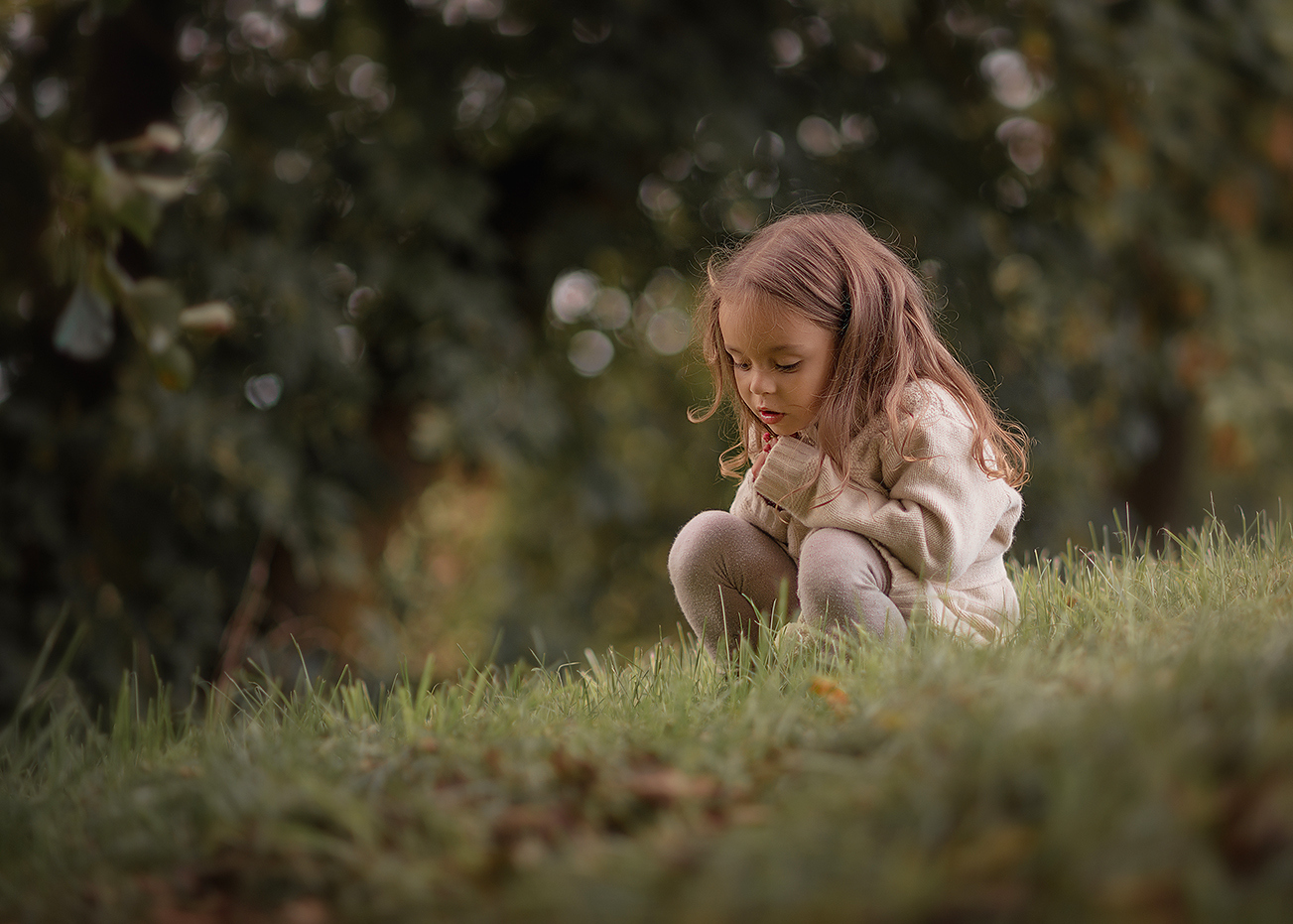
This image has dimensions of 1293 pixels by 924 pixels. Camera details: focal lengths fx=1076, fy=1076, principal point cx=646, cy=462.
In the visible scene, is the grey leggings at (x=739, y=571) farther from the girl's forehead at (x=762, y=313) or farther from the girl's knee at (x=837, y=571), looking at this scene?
the girl's forehead at (x=762, y=313)

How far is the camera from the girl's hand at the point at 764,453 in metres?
2.43

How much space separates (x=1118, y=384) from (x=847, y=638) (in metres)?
4.30

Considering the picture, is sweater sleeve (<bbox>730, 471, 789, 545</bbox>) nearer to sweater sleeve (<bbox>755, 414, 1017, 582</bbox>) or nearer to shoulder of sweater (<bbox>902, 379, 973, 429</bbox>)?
sweater sleeve (<bbox>755, 414, 1017, 582</bbox>)

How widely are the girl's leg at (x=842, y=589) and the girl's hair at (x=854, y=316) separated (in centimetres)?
19

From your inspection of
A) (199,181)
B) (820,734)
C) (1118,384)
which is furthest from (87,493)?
(1118,384)

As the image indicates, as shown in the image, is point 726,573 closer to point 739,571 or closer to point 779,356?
point 739,571

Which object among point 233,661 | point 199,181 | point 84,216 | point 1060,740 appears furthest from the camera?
point 199,181

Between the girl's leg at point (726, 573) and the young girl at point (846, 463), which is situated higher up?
the young girl at point (846, 463)

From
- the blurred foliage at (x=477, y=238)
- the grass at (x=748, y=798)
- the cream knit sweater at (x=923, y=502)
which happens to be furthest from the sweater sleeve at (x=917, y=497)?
the blurred foliage at (x=477, y=238)

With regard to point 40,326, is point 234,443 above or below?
below

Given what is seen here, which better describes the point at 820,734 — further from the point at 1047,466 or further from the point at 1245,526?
the point at 1047,466

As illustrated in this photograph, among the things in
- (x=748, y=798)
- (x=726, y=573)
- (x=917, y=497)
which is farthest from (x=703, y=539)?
(x=748, y=798)

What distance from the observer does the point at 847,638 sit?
1945 millimetres

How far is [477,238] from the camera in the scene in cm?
449
